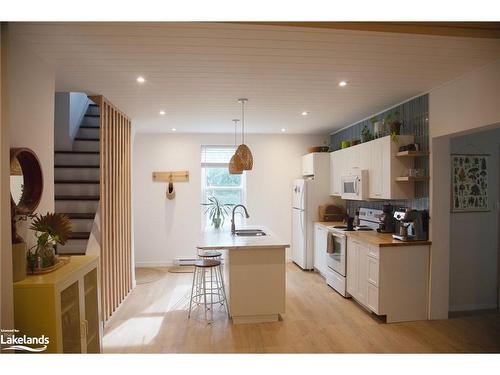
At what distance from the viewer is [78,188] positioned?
13.1 feet

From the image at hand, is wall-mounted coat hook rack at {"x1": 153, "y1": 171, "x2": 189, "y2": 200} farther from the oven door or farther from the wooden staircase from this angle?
the oven door

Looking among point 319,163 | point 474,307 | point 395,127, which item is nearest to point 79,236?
point 319,163

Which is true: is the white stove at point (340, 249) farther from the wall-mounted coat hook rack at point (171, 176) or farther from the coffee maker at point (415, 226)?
the wall-mounted coat hook rack at point (171, 176)

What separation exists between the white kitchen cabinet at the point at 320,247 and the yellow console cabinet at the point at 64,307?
3.38 metres

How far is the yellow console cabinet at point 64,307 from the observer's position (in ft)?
5.30

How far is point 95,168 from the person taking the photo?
4152 millimetres

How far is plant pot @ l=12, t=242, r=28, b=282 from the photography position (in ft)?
5.46

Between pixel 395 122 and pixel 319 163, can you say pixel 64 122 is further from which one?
pixel 395 122

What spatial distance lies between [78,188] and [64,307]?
256cm

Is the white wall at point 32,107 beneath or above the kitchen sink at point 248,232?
above

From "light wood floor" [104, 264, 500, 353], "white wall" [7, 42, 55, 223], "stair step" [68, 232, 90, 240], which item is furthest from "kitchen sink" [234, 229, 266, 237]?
"white wall" [7, 42, 55, 223]

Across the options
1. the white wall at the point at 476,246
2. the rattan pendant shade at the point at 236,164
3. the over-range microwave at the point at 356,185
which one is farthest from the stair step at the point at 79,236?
the white wall at the point at 476,246

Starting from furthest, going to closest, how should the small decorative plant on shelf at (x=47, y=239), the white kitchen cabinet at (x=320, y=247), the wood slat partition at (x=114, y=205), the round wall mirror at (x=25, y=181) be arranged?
the white kitchen cabinet at (x=320, y=247), the wood slat partition at (x=114, y=205), the round wall mirror at (x=25, y=181), the small decorative plant on shelf at (x=47, y=239)
